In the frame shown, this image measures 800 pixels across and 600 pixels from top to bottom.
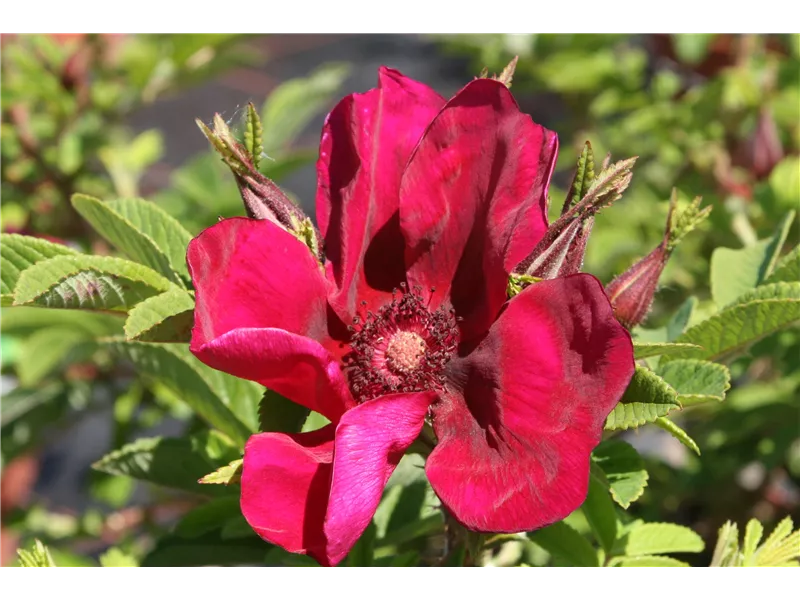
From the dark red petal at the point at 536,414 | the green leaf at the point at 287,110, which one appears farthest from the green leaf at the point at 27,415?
the dark red petal at the point at 536,414

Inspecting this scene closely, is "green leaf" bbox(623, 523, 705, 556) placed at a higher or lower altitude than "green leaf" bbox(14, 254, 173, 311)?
lower

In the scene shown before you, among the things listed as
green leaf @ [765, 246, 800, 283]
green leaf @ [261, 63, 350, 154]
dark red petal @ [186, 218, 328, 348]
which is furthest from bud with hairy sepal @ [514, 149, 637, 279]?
green leaf @ [261, 63, 350, 154]

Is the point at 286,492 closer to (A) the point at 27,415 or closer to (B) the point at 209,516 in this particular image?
(B) the point at 209,516

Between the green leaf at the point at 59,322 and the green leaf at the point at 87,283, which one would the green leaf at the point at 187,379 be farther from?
the green leaf at the point at 59,322

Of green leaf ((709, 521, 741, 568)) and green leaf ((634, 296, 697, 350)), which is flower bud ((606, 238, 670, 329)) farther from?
green leaf ((709, 521, 741, 568))

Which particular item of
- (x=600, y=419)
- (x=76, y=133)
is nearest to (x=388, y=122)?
(x=600, y=419)

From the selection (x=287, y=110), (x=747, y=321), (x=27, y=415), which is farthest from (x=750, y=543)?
(x=27, y=415)
